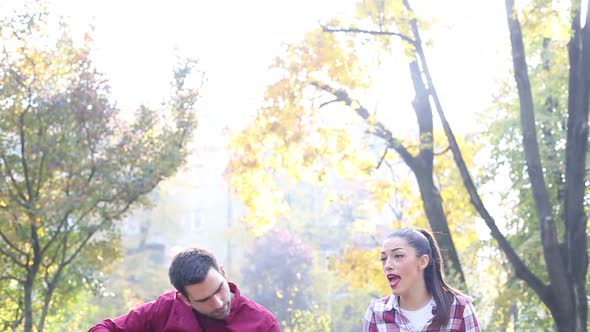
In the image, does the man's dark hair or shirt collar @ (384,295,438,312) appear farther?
shirt collar @ (384,295,438,312)

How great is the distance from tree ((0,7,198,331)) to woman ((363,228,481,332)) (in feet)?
21.4

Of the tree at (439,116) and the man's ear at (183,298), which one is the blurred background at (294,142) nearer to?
the tree at (439,116)

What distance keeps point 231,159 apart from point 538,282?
6.54m

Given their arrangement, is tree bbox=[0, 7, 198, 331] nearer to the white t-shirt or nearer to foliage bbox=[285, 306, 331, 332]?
the white t-shirt

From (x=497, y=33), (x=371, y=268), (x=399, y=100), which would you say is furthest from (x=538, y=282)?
(x=371, y=268)

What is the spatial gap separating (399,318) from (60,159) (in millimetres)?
7004

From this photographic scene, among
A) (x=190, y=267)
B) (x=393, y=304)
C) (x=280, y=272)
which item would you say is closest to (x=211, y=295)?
(x=190, y=267)

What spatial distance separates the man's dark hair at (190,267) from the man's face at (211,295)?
2 centimetres

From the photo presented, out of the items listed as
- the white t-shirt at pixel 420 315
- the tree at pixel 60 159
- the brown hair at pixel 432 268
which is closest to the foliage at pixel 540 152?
the tree at pixel 60 159

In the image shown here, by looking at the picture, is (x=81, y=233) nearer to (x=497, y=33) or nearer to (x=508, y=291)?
(x=497, y=33)

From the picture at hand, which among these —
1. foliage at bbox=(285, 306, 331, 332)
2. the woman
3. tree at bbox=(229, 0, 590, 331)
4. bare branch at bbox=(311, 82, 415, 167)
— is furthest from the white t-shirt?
foliage at bbox=(285, 306, 331, 332)

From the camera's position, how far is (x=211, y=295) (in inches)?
150

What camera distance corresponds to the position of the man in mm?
3799

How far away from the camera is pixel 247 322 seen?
396 cm
